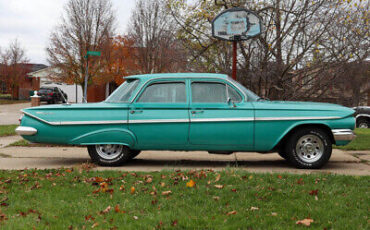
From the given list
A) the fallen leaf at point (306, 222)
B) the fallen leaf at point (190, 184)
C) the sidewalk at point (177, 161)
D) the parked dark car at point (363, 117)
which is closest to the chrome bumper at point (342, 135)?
the sidewalk at point (177, 161)

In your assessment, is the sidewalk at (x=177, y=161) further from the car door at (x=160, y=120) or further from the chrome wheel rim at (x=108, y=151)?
the car door at (x=160, y=120)

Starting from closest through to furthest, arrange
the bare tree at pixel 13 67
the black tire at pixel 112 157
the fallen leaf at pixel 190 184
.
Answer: the fallen leaf at pixel 190 184, the black tire at pixel 112 157, the bare tree at pixel 13 67

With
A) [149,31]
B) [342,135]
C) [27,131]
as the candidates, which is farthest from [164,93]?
[149,31]

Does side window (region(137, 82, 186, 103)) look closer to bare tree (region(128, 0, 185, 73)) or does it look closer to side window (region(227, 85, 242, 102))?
side window (region(227, 85, 242, 102))

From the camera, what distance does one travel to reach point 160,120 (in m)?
7.03

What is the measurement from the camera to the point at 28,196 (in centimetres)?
488

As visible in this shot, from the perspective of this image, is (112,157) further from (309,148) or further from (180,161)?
(309,148)

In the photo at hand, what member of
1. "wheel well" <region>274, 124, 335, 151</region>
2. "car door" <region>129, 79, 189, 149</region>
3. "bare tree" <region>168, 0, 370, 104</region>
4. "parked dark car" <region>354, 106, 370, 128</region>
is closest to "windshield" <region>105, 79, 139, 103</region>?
"car door" <region>129, 79, 189, 149</region>

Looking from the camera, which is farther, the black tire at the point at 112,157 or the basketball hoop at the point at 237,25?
the basketball hoop at the point at 237,25

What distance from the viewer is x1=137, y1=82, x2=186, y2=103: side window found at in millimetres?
7188

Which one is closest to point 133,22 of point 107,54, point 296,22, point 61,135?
point 107,54

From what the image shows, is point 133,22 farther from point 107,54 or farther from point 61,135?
point 61,135

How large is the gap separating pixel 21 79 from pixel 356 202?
4976 centimetres

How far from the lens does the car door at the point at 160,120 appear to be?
7012 millimetres
